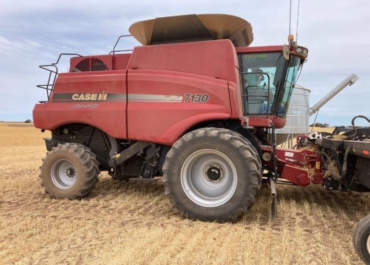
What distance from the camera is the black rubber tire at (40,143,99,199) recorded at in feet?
19.1

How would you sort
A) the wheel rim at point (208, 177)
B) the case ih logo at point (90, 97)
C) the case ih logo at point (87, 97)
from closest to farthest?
the wheel rim at point (208, 177) < the case ih logo at point (87, 97) < the case ih logo at point (90, 97)

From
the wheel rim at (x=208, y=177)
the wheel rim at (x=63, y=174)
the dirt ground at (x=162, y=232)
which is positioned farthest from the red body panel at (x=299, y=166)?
the wheel rim at (x=63, y=174)

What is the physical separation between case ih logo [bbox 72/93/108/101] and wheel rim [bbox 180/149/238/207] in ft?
6.25

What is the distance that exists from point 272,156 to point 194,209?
1.58m

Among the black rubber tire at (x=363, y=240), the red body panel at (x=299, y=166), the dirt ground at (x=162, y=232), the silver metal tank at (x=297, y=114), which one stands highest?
the silver metal tank at (x=297, y=114)

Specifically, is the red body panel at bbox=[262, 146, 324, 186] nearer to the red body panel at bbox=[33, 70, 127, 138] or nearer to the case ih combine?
the case ih combine

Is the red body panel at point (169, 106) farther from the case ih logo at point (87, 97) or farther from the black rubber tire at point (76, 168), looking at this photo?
the black rubber tire at point (76, 168)

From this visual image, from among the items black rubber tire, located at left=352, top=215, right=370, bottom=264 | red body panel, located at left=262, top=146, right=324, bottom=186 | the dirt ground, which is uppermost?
red body panel, located at left=262, top=146, right=324, bottom=186

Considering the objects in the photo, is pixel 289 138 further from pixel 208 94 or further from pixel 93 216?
pixel 93 216

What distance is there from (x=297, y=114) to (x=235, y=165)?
7.97 meters

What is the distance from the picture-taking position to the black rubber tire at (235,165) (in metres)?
4.52

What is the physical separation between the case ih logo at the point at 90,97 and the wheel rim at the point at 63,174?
41.8 inches

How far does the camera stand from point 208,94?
16.7 feet

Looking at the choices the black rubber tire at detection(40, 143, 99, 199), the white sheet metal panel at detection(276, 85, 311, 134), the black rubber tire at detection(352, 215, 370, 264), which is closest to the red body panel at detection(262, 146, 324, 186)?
the black rubber tire at detection(352, 215, 370, 264)
